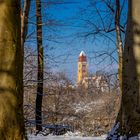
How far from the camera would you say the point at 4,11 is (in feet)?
15.3

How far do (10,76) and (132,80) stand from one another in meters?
2.42

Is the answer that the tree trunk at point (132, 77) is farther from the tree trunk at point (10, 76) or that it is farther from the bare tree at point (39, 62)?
the bare tree at point (39, 62)

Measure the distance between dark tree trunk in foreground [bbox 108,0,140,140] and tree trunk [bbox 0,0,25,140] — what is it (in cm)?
217

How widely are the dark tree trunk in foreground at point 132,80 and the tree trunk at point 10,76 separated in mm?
2173

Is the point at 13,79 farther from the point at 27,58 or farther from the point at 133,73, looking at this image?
the point at 27,58

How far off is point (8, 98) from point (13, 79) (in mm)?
228

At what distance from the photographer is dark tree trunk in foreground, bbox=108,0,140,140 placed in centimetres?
638

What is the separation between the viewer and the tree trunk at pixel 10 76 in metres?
4.65

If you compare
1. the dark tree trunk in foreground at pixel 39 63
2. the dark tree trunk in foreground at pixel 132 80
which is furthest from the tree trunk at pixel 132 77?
the dark tree trunk in foreground at pixel 39 63

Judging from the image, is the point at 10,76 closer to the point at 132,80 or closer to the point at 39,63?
the point at 132,80

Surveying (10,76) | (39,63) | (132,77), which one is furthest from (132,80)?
(39,63)

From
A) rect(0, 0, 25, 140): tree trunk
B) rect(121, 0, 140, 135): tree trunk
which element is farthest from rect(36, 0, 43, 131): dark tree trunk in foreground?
rect(0, 0, 25, 140): tree trunk

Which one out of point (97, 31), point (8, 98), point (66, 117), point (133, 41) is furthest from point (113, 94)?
point (8, 98)

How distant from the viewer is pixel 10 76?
4715mm
